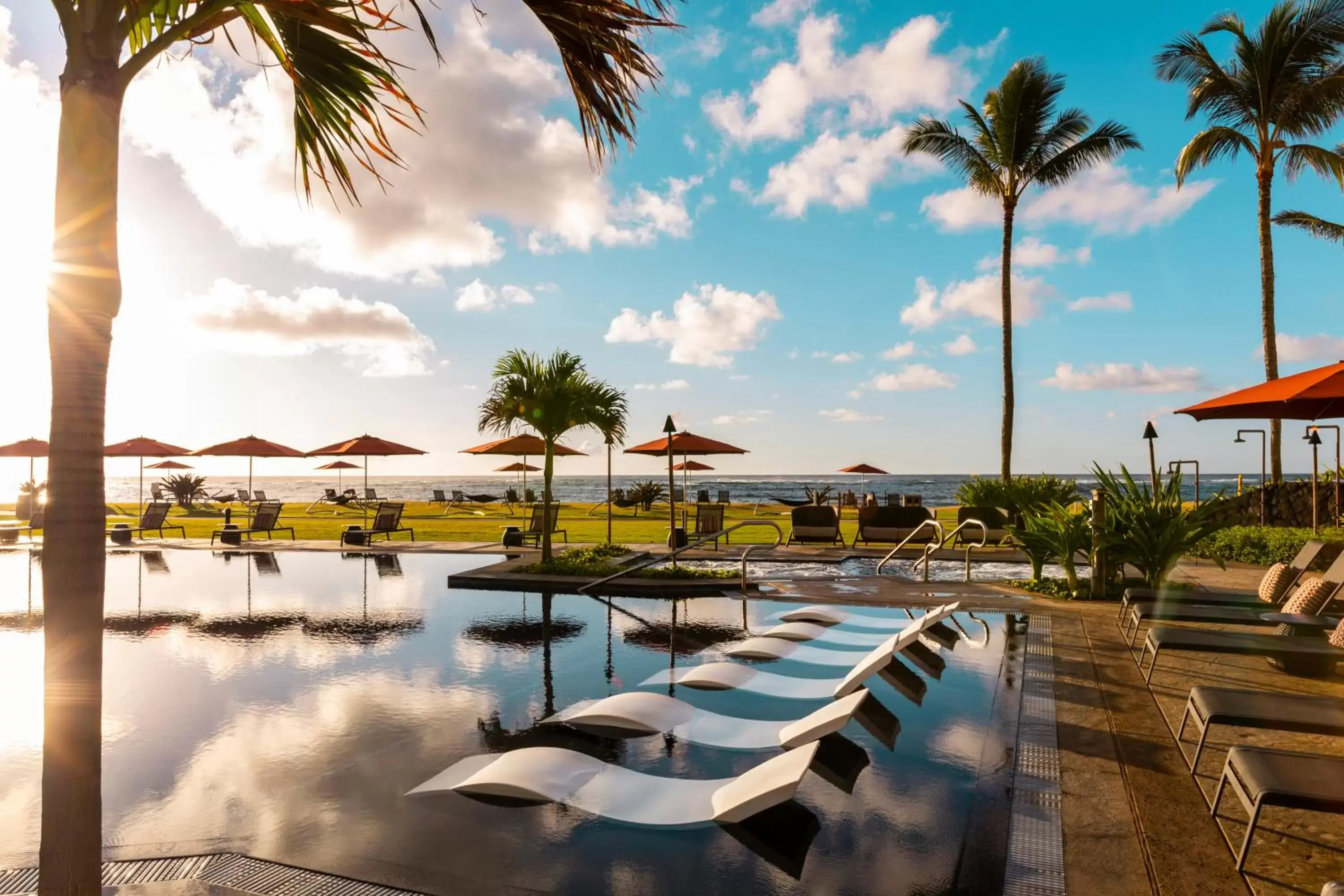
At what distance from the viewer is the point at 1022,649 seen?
281 inches

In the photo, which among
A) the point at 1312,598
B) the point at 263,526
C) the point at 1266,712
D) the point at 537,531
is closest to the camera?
the point at 1266,712

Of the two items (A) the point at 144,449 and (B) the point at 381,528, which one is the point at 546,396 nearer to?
(B) the point at 381,528

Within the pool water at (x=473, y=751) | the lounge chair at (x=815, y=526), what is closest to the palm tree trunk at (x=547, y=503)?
the pool water at (x=473, y=751)

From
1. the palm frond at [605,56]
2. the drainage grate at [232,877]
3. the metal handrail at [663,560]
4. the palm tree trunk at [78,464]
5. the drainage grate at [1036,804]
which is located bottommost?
the drainage grate at [232,877]

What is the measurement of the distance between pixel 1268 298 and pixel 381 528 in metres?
22.7

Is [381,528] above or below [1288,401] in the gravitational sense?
below

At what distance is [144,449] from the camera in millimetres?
21766

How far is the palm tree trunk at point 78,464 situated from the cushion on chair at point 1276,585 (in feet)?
30.6

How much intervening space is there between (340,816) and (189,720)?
102 inches

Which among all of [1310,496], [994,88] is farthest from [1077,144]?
[1310,496]

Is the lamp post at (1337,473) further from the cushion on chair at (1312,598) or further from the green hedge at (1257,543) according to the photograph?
the cushion on chair at (1312,598)

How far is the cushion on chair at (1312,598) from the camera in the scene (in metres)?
6.26

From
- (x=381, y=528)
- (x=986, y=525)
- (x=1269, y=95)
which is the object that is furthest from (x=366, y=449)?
(x=1269, y=95)

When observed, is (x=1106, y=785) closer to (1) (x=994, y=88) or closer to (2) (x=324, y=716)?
(2) (x=324, y=716)
